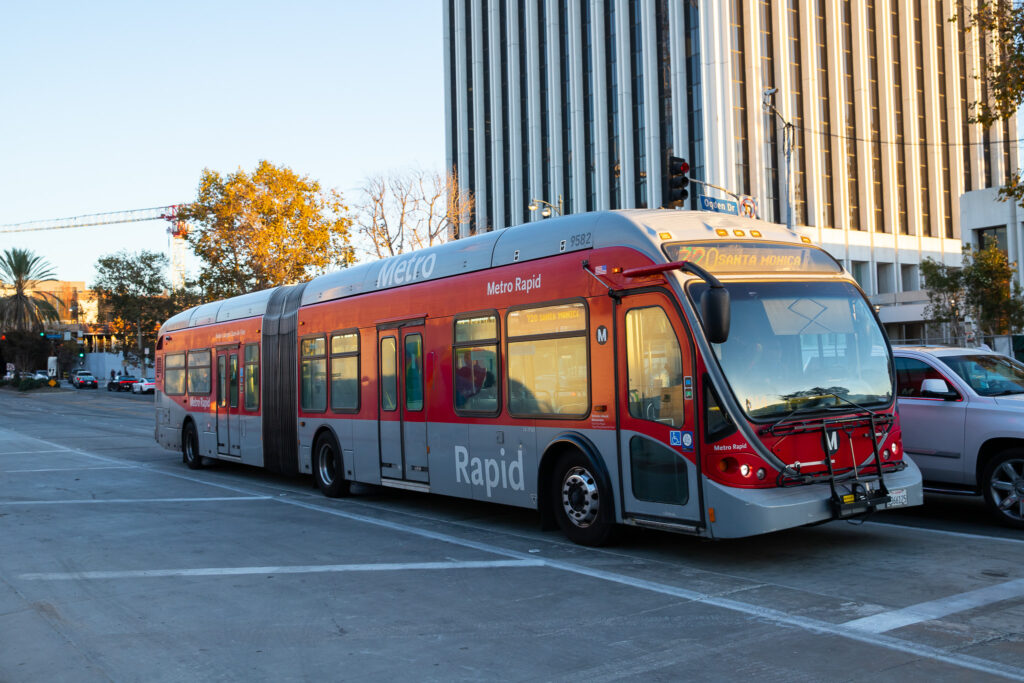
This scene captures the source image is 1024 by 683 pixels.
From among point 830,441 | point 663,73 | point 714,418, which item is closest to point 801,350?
point 830,441

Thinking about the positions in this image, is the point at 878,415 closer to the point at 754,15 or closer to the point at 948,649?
the point at 948,649

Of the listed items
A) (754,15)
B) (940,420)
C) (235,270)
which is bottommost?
(940,420)

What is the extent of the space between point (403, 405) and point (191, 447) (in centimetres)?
885

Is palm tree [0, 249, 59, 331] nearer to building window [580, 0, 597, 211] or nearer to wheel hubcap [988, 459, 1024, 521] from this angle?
building window [580, 0, 597, 211]

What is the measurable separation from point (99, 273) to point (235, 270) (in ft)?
130

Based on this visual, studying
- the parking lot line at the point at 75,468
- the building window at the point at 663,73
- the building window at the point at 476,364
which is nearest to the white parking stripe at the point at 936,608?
the building window at the point at 476,364

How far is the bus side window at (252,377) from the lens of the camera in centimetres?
1622

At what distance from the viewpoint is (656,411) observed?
8.23m

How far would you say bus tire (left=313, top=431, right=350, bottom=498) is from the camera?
1362cm

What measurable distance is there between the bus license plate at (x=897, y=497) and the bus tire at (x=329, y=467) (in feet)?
25.6

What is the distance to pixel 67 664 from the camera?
19.3ft

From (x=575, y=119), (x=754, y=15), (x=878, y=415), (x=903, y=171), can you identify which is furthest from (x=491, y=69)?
(x=878, y=415)

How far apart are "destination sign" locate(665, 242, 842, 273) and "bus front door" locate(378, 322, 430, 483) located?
4414 mm

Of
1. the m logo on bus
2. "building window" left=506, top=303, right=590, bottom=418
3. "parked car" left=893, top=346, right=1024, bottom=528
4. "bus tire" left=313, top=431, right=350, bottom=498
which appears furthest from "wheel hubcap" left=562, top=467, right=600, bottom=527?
"bus tire" left=313, top=431, right=350, bottom=498
